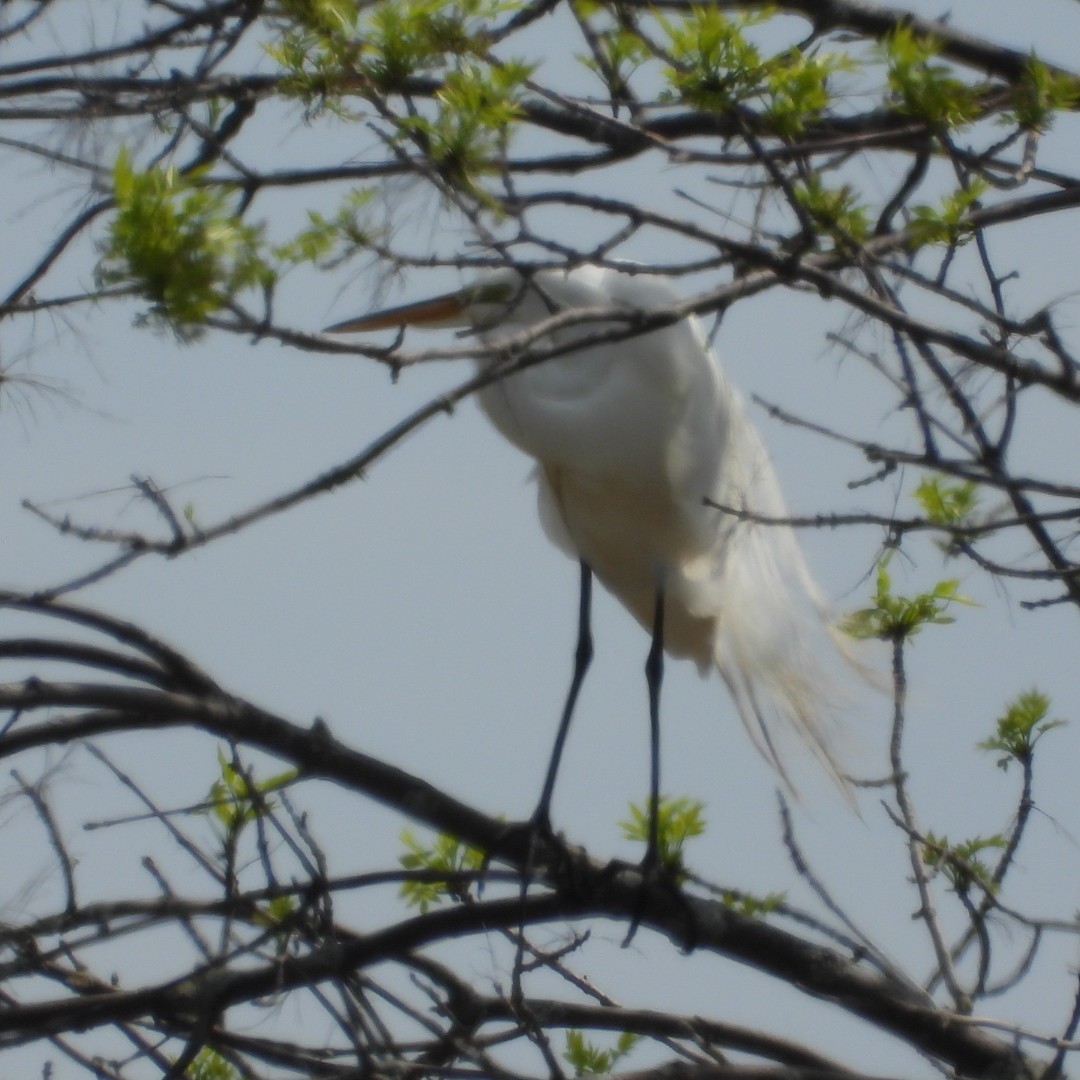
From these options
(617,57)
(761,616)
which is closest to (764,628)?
(761,616)

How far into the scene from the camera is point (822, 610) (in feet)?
10.3

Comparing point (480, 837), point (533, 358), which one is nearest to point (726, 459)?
point (480, 837)

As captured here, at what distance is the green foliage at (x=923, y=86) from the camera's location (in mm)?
1509

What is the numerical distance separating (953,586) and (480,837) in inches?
29.7

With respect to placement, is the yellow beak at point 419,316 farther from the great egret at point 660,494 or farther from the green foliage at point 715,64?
the green foliage at point 715,64

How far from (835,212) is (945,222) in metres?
0.11

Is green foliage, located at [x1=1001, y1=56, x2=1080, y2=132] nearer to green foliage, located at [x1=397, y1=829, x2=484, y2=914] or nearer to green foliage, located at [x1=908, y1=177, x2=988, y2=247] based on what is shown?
green foliage, located at [x1=908, y1=177, x2=988, y2=247]

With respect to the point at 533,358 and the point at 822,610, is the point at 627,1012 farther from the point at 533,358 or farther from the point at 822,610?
the point at 822,610

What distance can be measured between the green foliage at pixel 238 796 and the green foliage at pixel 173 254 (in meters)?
0.68

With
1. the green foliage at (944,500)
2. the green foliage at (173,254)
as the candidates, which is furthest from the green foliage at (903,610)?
the green foliage at (173,254)

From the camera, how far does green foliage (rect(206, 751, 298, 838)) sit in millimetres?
1752

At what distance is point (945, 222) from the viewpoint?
5.24 feet

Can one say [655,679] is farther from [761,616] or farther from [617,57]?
[617,57]

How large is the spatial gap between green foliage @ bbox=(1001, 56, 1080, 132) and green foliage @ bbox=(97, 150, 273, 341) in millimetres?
834
